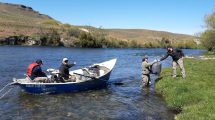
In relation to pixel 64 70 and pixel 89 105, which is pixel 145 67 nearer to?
pixel 64 70

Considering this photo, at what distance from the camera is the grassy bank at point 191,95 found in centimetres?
1506

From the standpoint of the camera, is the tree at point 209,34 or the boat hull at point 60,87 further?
the tree at point 209,34

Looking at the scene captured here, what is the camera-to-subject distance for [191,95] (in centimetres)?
1880

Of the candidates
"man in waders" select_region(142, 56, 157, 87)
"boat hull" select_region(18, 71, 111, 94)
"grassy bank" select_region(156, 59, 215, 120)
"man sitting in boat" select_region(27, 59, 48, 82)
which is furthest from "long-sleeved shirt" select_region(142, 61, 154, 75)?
"man sitting in boat" select_region(27, 59, 48, 82)

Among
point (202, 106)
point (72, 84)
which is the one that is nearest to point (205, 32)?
point (72, 84)

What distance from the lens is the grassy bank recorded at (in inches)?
593

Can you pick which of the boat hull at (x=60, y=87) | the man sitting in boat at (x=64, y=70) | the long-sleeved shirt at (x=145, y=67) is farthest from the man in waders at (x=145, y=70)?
the man sitting in boat at (x=64, y=70)

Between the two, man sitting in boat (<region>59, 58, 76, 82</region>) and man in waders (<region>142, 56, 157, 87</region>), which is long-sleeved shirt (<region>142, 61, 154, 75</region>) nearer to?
man in waders (<region>142, 56, 157, 87</region>)

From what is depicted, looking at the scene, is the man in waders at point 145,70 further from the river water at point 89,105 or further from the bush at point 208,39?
the bush at point 208,39

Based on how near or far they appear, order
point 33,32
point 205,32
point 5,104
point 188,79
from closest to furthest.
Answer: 1. point 5,104
2. point 188,79
3. point 205,32
4. point 33,32

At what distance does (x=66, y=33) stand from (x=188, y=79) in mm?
87866

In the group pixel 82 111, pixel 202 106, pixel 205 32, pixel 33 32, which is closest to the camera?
pixel 202 106

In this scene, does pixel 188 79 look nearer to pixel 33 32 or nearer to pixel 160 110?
pixel 160 110

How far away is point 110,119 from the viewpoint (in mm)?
16516
